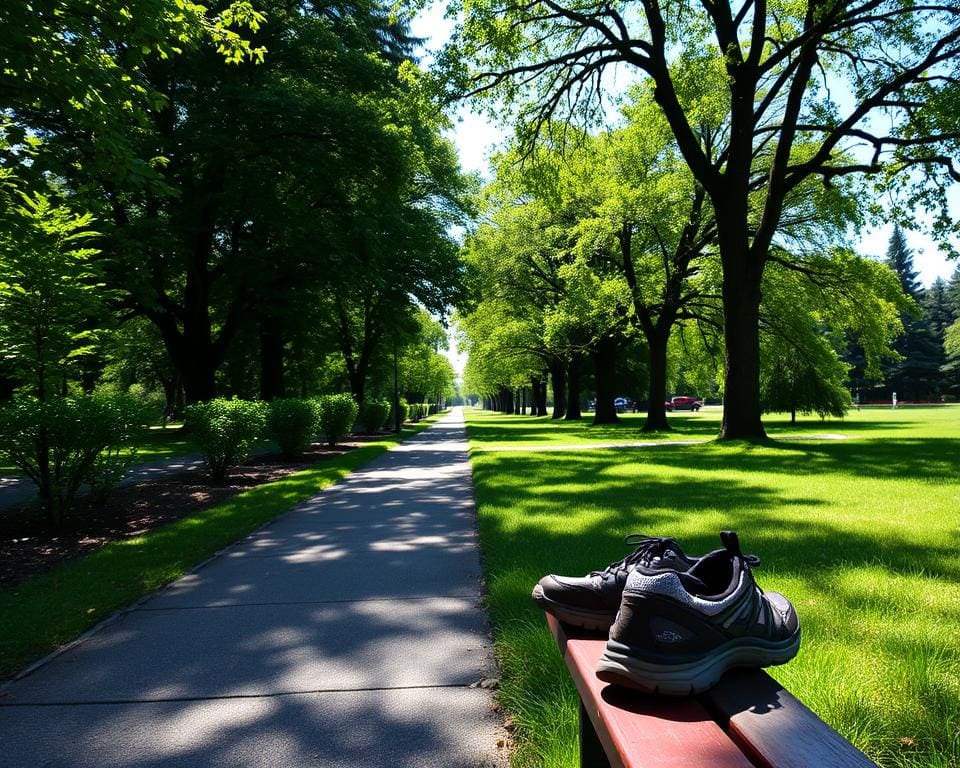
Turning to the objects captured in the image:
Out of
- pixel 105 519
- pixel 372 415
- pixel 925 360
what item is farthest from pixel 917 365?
pixel 105 519

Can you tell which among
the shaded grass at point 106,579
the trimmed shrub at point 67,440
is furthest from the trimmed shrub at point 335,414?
the shaded grass at point 106,579

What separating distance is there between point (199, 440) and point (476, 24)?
10823 mm

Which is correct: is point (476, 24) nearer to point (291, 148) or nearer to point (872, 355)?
point (291, 148)

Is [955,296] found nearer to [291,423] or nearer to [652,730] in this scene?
[291,423]

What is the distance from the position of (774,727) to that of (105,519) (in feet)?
29.5

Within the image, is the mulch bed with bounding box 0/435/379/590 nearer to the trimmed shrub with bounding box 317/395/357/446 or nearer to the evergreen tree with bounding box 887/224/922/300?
the trimmed shrub with bounding box 317/395/357/446

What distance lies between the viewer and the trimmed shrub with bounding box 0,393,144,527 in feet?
23.2

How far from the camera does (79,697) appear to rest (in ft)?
10.4

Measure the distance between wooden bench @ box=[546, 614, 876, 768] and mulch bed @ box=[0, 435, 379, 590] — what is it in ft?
19.2

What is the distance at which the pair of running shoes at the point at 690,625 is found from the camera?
1.63 metres

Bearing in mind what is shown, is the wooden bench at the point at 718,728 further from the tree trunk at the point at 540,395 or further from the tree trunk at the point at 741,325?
the tree trunk at the point at 540,395

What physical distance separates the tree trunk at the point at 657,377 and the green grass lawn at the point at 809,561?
1256cm

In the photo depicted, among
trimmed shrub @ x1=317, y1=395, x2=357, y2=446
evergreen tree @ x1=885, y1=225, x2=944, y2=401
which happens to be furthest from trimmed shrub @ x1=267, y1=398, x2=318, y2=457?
evergreen tree @ x1=885, y1=225, x2=944, y2=401

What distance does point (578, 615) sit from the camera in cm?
216
